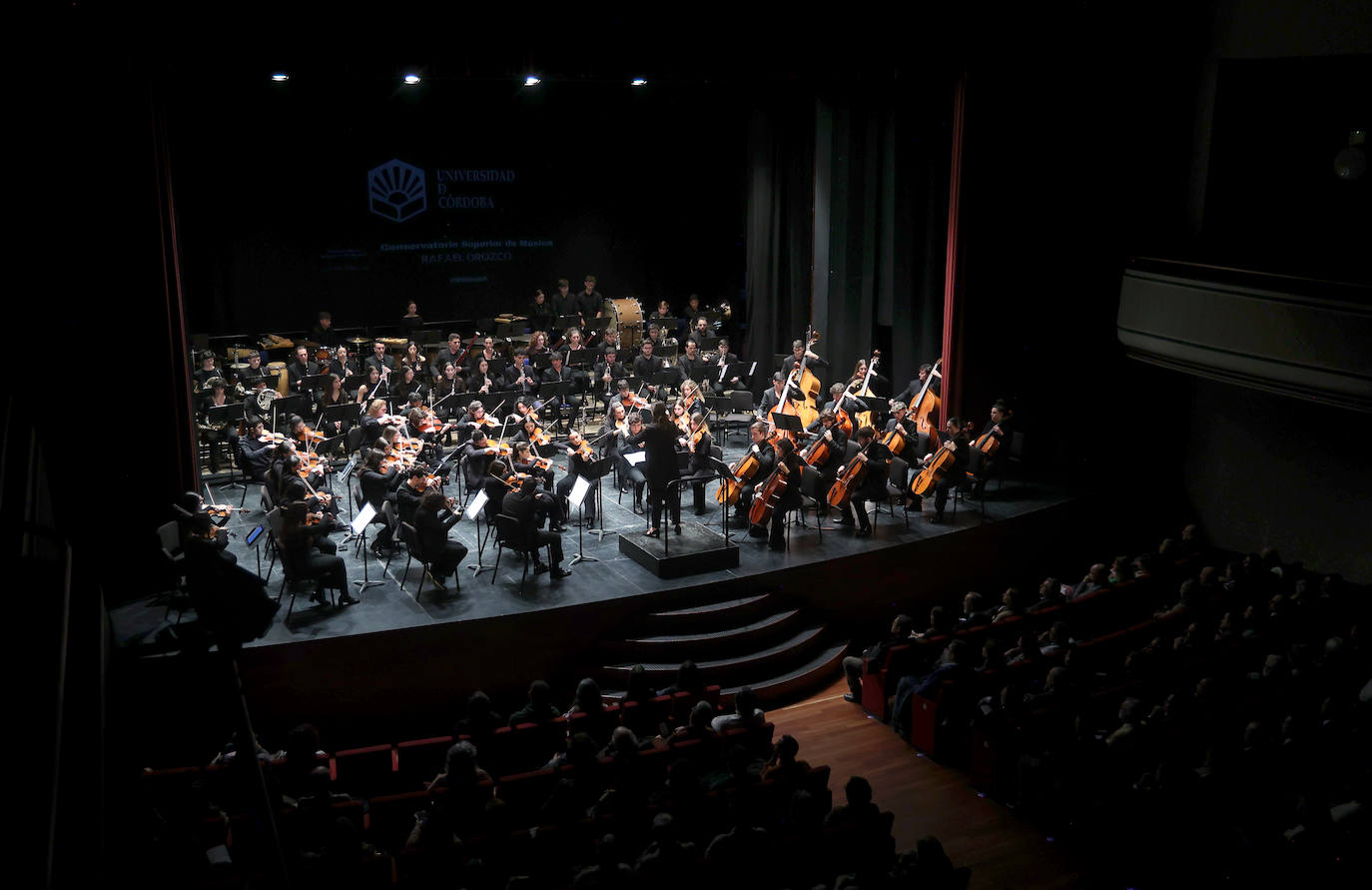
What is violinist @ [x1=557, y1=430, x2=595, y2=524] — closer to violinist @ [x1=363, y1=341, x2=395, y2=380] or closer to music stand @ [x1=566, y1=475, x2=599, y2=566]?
music stand @ [x1=566, y1=475, x2=599, y2=566]

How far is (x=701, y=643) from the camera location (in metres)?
10.2

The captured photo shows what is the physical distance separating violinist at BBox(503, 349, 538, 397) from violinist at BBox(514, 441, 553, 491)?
315 cm

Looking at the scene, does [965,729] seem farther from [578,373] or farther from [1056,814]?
[578,373]

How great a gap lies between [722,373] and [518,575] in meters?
6.00

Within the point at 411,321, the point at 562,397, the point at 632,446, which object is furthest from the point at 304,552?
the point at 411,321

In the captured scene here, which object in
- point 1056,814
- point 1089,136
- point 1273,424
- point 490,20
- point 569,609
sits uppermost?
point 490,20

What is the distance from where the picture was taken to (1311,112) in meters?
13.2

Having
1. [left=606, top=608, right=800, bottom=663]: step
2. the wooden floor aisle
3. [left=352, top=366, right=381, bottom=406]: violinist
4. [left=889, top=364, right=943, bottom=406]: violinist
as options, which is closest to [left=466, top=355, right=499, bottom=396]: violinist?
[left=352, top=366, right=381, bottom=406]: violinist

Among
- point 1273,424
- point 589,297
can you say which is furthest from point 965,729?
point 589,297

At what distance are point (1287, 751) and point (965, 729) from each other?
2342 millimetres

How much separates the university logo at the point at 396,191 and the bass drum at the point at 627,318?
3559 millimetres

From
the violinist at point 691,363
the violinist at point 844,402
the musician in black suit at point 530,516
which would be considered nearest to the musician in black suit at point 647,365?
the violinist at point 691,363

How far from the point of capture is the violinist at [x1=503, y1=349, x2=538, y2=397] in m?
14.8

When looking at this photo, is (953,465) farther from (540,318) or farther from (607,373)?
(540,318)
